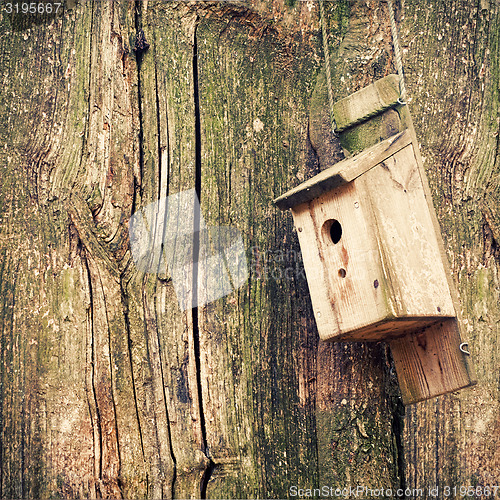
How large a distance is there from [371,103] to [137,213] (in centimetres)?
105

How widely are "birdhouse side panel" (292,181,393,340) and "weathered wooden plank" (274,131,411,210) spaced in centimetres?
4

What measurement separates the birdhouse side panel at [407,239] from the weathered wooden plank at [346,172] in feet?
0.09

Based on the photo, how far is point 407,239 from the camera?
7.43 ft

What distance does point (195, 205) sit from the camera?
2.69 m

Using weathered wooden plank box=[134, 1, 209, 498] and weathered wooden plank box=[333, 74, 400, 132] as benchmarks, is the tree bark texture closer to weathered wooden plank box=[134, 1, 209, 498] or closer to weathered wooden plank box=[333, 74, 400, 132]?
weathered wooden plank box=[134, 1, 209, 498]

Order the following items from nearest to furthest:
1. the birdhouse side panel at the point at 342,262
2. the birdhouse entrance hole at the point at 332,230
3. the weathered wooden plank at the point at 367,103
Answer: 1. the birdhouse side panel at the point at 342,262
2. the birdhouse entrance hole at the point at 332,230
3. the weathered wooden plank at the point at 367,103

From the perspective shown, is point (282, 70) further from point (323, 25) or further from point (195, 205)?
point (195, 205)

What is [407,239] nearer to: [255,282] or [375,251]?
[375,251]

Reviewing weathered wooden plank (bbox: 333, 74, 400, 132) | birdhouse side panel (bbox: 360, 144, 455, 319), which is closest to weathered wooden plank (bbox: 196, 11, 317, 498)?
weathered wooden plank (bbox: 333, 74, 400, 132)

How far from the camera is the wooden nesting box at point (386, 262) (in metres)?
2.16

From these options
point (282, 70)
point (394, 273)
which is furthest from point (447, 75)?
point (394, 273)

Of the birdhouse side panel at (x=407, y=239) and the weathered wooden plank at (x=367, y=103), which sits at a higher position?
the weathered wooden plank at (x=367, y=103)

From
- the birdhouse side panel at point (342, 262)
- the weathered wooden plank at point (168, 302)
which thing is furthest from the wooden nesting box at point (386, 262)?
the weathered wooden plank at point (168, 302)

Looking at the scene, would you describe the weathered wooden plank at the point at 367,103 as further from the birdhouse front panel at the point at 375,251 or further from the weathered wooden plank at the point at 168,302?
the weathered wooden plank at the point at 168,302
